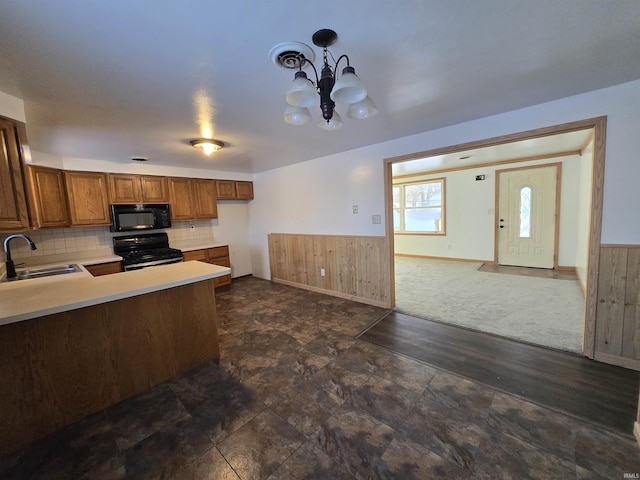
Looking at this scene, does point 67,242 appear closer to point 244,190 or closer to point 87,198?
point 87,198

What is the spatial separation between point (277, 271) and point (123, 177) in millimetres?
3004

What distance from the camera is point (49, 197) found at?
129 inches

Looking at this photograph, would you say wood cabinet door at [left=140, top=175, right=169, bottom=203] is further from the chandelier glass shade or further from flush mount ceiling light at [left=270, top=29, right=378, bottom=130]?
the chandelier glass shade

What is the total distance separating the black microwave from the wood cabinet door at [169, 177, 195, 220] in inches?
5.5

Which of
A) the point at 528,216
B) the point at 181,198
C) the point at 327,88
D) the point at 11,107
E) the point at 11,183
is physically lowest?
the point at 528,216

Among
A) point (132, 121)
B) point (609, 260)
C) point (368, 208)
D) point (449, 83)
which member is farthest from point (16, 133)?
point (609, 260)

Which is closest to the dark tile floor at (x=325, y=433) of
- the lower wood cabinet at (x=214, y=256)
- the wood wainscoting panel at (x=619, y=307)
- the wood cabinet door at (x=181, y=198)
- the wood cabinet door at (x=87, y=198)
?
the wood wainscoting panel at (x=619, y=307)

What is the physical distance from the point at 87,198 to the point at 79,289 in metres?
2.50

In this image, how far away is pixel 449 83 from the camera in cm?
190

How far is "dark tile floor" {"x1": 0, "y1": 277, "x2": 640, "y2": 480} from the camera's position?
139 cm

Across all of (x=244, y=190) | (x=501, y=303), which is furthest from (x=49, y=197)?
(x=501, y=303)

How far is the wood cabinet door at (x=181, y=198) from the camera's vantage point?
4414 mm

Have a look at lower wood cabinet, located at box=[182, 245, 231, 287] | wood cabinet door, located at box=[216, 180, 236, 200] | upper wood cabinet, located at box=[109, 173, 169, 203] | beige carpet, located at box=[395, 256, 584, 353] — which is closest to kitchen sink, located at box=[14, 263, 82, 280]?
upper wood cabinet, located at box=[109, 173, 169, 203]

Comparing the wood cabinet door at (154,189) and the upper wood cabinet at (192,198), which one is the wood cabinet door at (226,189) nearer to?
the upper wood cabinet at (192,198)
